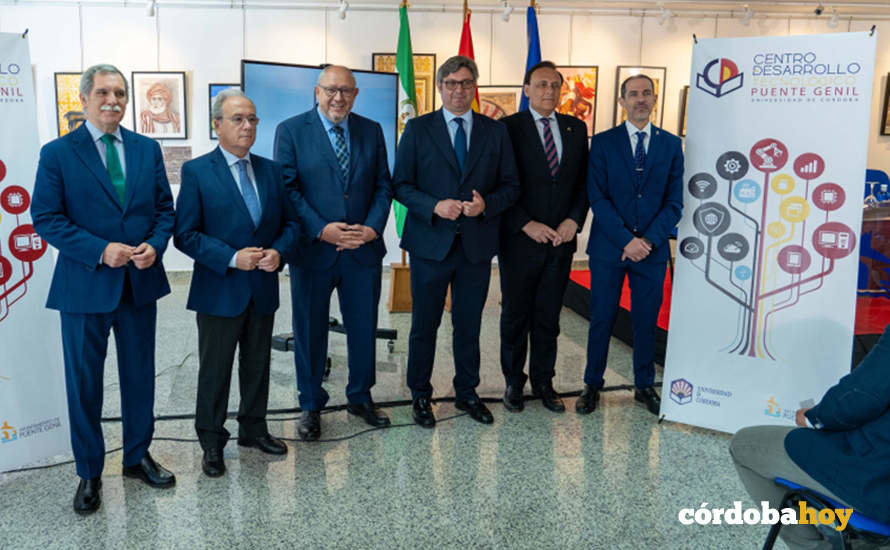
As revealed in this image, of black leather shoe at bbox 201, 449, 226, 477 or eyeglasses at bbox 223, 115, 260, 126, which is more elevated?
eyeglasses at bbox 223, 115, 260, 126

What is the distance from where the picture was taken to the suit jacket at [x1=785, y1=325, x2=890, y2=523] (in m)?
1.82

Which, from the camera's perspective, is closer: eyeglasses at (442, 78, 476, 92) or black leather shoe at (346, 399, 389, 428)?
eyeglasses at (442, 78, 476, 92)

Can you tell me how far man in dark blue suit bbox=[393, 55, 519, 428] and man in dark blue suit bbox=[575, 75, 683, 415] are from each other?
0.53 metres

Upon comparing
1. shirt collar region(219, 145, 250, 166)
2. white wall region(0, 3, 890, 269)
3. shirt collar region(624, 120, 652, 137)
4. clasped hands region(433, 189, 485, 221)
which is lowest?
clasped hands region(433, 189, 485, 221)

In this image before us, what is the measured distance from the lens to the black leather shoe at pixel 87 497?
9.39 feet

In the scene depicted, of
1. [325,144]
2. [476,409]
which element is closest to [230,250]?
[325,144]

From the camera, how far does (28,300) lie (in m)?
3.08

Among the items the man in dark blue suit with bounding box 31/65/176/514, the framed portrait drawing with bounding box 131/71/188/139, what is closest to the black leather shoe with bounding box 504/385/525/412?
the man in dark blue suit with bounding box 31/65/176/514

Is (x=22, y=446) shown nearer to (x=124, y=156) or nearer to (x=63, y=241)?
(x=63, y=241)

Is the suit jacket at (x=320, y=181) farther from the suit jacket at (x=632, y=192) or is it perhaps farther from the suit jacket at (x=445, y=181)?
the suit jacket at (x=632, y=192)

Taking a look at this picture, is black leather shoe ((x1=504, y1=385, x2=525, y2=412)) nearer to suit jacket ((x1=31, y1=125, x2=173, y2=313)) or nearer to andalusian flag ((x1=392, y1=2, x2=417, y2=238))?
suit jacket ((x1=31, y1=125, x2=173, y2=313))

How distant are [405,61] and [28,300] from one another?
370 centimetres

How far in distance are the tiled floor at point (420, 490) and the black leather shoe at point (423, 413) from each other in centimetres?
9

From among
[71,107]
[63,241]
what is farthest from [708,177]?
[71,107]
